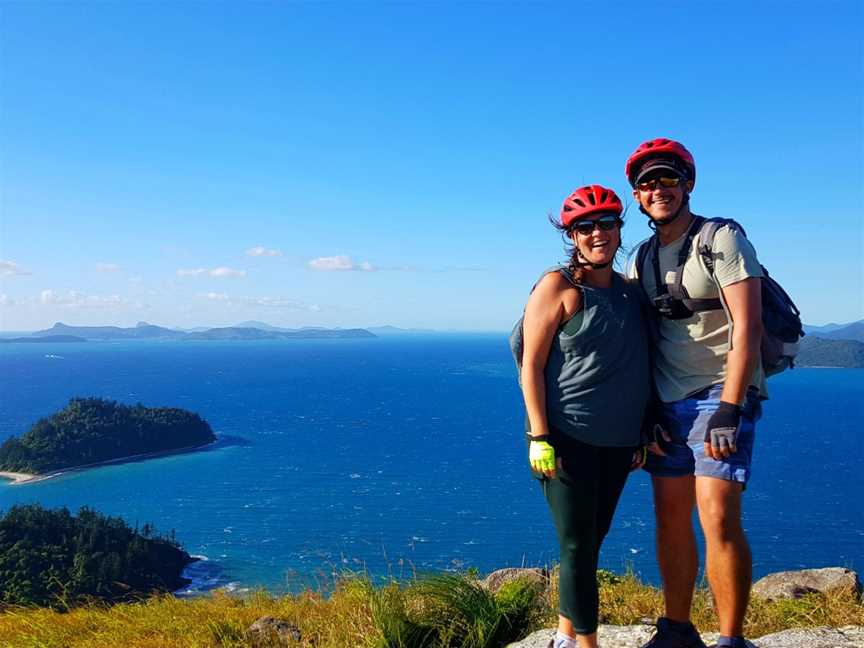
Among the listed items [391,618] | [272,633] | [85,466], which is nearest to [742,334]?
[391,618]

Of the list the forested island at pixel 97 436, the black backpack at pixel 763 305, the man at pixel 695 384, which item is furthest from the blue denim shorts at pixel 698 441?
the forested island at pixel 97 436

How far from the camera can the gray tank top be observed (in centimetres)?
288

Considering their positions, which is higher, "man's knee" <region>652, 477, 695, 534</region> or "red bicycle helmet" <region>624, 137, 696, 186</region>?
"red bicycle helmet" <region>624, 137, 696, 186</region>

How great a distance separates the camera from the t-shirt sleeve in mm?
2785

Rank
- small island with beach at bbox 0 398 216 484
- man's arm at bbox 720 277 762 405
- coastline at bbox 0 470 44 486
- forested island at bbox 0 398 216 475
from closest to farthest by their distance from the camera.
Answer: man's arm at bbox 720 277 762 405, coastline at bbox 0 470 44 486, small island with beach at bbox 0 398 216 484, forested island at bbox 0 398 216 475

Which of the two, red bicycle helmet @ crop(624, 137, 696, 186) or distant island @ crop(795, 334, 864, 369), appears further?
distant island @ crop(795, 334, 864, 369)

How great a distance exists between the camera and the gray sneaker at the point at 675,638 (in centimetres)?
313

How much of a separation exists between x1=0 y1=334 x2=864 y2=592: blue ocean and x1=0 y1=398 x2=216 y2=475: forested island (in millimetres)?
3921

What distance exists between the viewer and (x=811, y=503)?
49969 millimetres

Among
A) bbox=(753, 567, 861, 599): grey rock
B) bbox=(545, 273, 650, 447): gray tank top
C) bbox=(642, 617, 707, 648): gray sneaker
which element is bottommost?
bbox=(753, 567, 861, 599): grey rock

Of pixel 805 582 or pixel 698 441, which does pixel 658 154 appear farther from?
pixel 805 582

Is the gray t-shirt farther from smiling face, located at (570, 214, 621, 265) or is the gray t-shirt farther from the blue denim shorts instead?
smiling face, located at (570, 214, 621, 265)

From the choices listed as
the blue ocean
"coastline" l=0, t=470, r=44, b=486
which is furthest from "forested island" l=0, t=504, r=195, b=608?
"coastline" l=0, t=470, r=44, b=486

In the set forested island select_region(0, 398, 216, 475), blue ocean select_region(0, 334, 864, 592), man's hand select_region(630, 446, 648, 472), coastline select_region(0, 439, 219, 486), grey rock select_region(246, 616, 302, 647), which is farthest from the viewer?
forested island select_region(0, 398, 216, 475)
